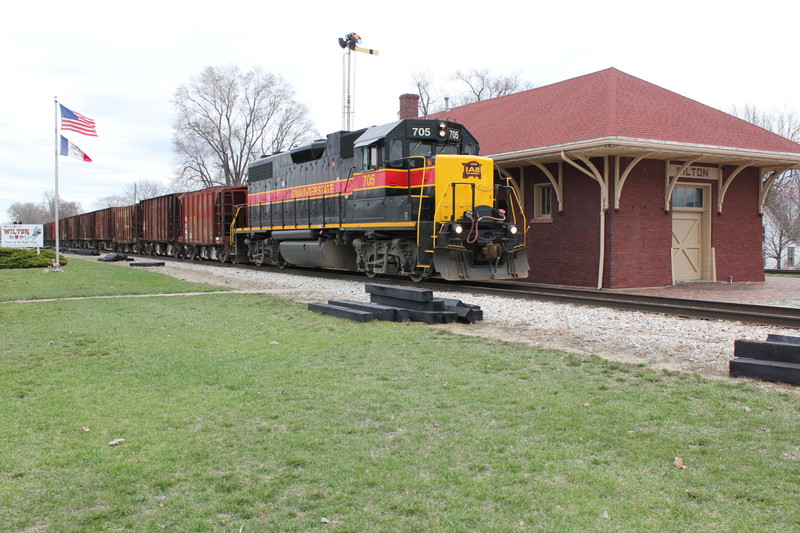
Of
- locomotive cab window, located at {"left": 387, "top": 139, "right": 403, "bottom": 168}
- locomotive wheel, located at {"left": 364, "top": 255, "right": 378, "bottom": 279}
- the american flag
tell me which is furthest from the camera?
the american flag

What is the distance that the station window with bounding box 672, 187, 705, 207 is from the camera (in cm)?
1839

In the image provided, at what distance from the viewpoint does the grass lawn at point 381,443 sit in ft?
11.0

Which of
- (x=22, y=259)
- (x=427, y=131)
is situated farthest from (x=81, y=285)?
(x=22, y=259)

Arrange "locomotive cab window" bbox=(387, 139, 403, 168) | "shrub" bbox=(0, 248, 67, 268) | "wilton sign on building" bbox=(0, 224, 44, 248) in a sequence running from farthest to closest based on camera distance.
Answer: "wilton sign on building" bbox=(0, 224, 44, 248) → "shrub" bbox=(0, 248, 67, 268) → "locomotive cab window" bbox=(387, 139, 403, 168)

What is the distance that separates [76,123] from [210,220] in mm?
6810

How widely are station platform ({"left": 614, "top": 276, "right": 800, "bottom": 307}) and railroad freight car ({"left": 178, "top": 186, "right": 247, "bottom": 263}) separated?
17291 mm

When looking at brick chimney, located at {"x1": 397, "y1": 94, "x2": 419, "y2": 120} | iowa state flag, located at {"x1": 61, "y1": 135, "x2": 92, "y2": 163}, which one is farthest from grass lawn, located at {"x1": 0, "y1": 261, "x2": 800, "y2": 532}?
brick chimney, located at {"x1": 397, "y1": 94, "x2": 419, "y2": 120}

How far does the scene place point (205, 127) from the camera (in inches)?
2457

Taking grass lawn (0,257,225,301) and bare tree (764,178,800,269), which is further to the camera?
bare tree (764,178,800,269)

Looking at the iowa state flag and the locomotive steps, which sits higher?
the iowa state flag

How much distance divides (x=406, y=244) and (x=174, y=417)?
37.5 feet

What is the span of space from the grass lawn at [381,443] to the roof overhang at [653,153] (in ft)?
30.5

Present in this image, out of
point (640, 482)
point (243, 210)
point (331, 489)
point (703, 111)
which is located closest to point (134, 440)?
point (331, 489)

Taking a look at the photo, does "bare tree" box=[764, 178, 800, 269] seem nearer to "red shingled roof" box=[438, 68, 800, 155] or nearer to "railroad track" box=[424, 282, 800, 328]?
"red shingled roof" box=[438, 68, 800, 155]
